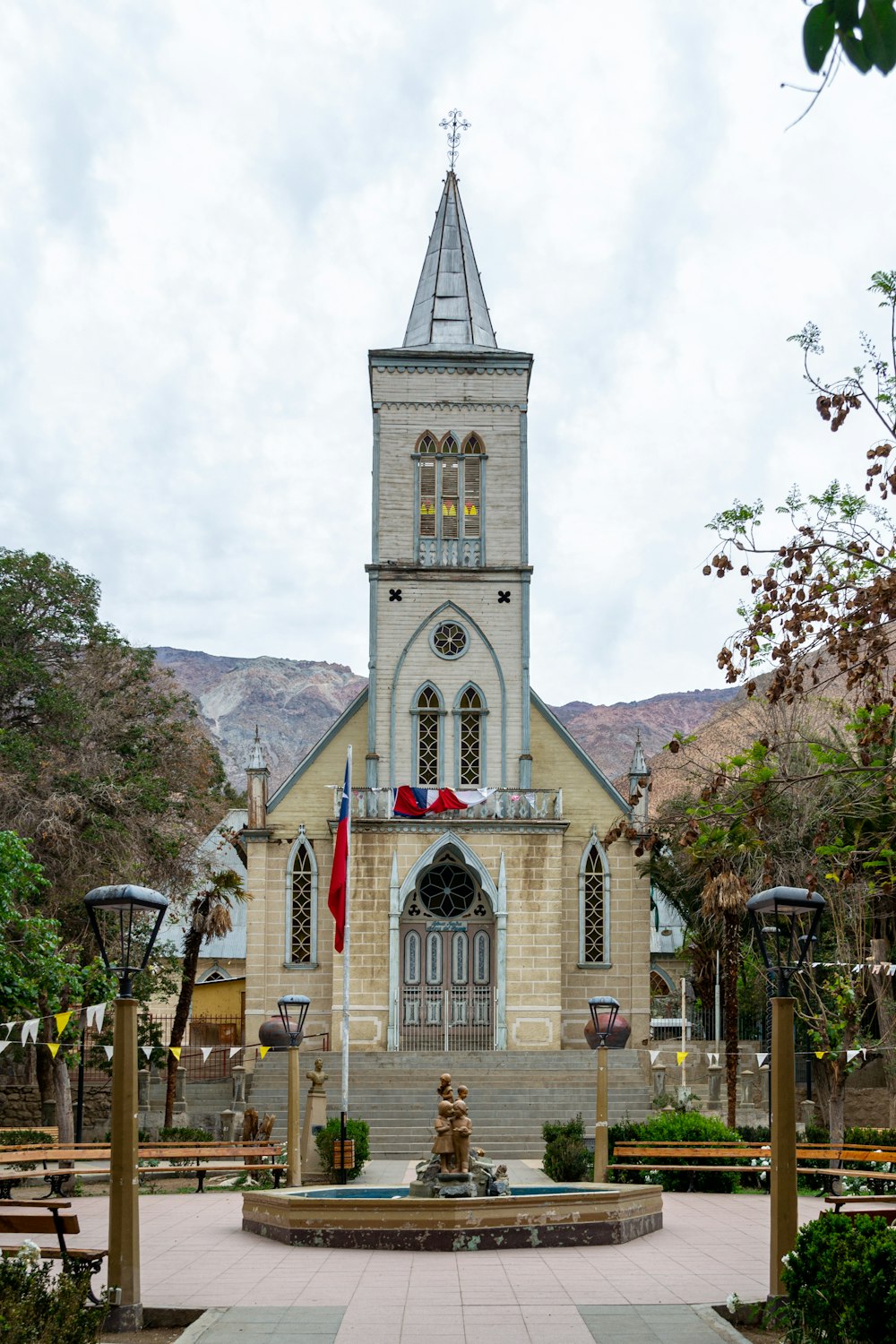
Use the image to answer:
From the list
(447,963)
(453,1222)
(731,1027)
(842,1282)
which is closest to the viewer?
(842,1282)

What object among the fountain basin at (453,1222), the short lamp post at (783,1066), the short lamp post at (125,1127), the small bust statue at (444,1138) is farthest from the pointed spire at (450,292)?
the short lamp post at (783,1066)

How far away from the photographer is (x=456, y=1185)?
15961 millimetres

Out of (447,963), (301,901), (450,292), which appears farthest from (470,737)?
(450,292)

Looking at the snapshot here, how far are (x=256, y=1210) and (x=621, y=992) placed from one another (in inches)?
805

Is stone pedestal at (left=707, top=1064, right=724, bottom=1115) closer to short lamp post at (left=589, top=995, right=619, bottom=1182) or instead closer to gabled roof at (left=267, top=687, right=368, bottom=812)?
short lamp post at (left=589, top=995, right=619, bottom=1182)

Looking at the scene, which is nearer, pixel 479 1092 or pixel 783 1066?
pixel 783 1066

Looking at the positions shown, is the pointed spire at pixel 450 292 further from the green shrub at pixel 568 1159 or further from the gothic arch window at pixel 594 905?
the green shrub at pixel 568 1159

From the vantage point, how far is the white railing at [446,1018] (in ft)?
113

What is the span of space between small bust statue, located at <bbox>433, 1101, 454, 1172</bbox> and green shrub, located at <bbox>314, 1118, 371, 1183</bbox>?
24.4 feet

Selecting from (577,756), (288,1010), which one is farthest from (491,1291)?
(577,756)

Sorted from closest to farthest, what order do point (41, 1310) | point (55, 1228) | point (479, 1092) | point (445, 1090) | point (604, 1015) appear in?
point (41, 1310), point (55, 1228), point (445, 1090), point (604, 1015), point (479, 1092)

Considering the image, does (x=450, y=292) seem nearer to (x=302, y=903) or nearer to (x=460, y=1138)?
(x=302, y=903)

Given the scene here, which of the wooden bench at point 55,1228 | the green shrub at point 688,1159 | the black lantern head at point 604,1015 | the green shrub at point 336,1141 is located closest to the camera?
the wooden bench at point 55,1228

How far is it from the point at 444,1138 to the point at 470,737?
21.3 metres
